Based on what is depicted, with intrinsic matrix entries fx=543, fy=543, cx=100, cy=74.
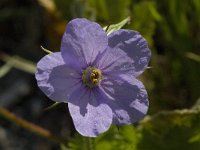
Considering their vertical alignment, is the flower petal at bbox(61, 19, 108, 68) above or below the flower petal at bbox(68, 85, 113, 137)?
above

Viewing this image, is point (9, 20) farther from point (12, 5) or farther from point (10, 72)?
point (10, 72)

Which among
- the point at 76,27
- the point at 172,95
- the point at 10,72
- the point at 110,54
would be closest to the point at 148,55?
the point at 110,54

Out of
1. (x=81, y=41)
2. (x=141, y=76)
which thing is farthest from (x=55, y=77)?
(x=141, y=76)

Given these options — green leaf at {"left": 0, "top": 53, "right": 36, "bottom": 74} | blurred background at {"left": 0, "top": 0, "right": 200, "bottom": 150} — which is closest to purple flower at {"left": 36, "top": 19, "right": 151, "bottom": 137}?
A: blurred background at {"left": 0, "top": 0, "right": 200, "bottom": 150}

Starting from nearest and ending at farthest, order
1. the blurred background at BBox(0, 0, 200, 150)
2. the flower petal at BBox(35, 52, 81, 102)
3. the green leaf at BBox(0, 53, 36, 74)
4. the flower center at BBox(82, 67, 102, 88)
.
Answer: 1. the flower petal at BBox(35, 52, 81, 102)
2. the flower center at BBox(82, 67, 102, 88)
3. the blurred background at BBox(0, 0, 200, 150)
4. the green leaf at BBox(0, 53, 36, 74)

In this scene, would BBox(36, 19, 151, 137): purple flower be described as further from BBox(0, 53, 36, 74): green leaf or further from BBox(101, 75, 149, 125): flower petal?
BBox(0, 53, 36, 74): green leaf

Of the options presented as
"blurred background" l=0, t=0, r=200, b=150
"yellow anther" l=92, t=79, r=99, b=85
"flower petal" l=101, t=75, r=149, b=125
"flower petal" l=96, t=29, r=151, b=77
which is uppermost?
"flower petal" l=96, t=29, r=151, b=77
